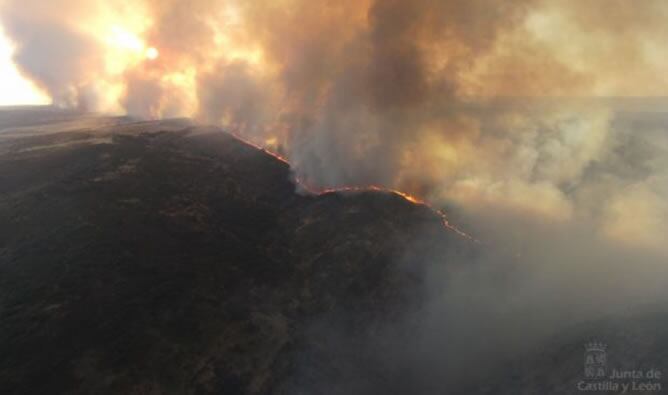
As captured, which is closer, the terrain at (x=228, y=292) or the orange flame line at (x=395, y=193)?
the terrain at (x=228, y=292)

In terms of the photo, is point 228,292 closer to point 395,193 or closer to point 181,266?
point 181,266

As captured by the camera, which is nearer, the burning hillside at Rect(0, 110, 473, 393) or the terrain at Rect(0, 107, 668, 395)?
the terrain at Rect(0, 107, 668, 395)

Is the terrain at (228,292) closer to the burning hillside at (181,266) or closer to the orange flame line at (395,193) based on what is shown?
the burning hillside at (181,266)

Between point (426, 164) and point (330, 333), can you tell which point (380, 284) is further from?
point (426, 164)

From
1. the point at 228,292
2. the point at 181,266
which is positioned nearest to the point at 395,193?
the point at 228,292

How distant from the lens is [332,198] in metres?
47.1

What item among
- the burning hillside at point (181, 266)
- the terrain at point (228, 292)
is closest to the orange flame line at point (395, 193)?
the terrain at point (228, 292)

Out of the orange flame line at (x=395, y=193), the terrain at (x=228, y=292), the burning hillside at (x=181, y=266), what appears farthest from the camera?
the orange flame line at (x=395, y=193)

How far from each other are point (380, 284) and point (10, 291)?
2395cm

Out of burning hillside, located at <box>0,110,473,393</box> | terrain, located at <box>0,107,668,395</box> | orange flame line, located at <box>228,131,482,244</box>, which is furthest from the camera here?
orange flame line, located at <box>228,131,482,244</box>

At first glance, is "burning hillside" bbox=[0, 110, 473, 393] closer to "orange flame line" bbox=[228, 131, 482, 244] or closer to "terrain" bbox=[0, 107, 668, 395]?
"terrain" bbox=[0, 107, 668, 395]

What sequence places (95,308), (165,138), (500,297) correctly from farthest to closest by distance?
1. (165,138)
2. (500,297)
3. (95,308)

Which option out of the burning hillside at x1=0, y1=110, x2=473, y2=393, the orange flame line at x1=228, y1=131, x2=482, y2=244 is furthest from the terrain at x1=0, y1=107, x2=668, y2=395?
the orange flame line at x1=228, y1=131, x2=482, y2=244

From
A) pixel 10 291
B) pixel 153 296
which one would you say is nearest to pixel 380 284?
pixel 153 296
